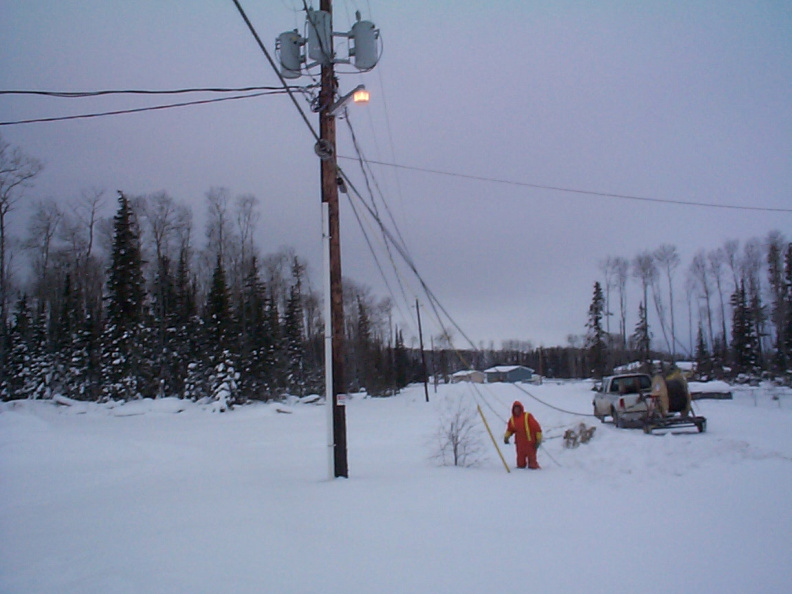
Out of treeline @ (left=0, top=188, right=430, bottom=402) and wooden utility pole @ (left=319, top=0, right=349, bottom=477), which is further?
treeline @ (left=0, top=188, right=430, bottom=402)

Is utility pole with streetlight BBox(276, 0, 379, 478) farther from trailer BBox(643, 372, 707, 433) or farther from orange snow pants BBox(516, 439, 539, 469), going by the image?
trailer BBox(643, 372, 707, 433)

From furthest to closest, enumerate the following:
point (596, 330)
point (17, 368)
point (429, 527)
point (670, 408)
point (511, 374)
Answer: point (511, 374)
point (596, 330)
point (17, 368)
point (670, 408)
point (429, 527)

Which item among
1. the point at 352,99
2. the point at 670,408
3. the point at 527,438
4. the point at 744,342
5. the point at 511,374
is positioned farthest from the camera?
the point at 511,374

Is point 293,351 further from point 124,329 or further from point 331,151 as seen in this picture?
point 331,151

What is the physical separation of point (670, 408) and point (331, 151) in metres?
13.4

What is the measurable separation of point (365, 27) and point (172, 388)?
133 ft

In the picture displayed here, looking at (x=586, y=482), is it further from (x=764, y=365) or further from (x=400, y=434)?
(x=764, y=365)

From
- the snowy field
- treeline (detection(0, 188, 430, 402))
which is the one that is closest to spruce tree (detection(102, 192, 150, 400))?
treeline (detection(0, 188, 430, 402))

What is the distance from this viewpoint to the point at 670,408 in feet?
54.6

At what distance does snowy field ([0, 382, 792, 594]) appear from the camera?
14.7ft

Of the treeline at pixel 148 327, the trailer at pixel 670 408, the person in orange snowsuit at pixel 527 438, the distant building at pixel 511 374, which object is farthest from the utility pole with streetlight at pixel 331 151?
the distant building at pixel 511 374

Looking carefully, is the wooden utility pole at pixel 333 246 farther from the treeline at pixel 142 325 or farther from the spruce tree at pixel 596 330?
the spruce tree at pixel 596 330

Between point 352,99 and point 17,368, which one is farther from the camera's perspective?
point 17,368

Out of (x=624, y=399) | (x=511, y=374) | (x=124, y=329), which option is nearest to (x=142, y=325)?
(x=124, y=329)
